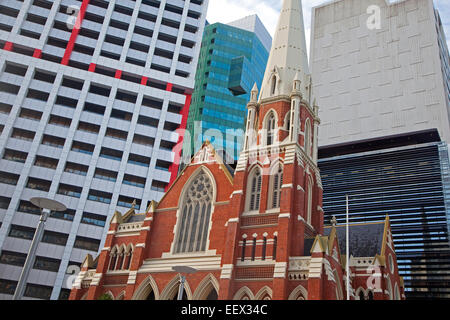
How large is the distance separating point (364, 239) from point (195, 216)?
15.9 m

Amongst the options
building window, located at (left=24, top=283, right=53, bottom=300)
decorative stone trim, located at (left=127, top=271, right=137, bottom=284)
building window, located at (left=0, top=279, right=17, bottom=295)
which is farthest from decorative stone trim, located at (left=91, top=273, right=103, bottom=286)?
building window, located at (left=0, top=279, right=17, bottom=295)

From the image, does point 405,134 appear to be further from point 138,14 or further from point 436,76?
point 138,14

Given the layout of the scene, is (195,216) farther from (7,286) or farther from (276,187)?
(7,286)

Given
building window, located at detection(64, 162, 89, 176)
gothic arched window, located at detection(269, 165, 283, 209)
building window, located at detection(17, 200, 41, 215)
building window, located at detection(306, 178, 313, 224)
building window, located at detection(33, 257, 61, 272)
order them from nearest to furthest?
1. gothic arched window, located at detection(269, 165, 283, 209)
2. building window, located at detection(306, 178, 313, 224)
3. building window, located at detection(33, 257, 61, 272)
4. building window, located at detection(17, 200, 41, 215)
5. building window, located at detection(64, 162, 89, 176)

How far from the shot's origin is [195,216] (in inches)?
1437

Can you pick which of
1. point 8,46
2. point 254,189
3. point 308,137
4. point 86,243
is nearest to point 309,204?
point 254,189

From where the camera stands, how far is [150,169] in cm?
6969

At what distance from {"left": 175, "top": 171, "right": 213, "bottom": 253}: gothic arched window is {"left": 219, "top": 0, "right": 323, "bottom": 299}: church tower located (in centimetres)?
280

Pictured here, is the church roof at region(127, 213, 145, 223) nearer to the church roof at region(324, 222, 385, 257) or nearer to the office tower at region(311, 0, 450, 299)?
the church roof at region(324, 222, 385, 257)

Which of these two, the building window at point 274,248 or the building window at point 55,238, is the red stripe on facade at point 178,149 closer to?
the building window at point 55,238

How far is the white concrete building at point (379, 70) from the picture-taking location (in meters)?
→ 97.9

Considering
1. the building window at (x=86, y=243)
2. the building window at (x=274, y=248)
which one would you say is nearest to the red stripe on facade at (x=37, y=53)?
the building window at (x=86, y=243)

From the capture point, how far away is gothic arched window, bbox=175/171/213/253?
35.3m

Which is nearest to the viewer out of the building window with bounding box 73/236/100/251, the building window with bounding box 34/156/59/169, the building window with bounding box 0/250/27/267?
the building window with bounding box 0/250/27/267
